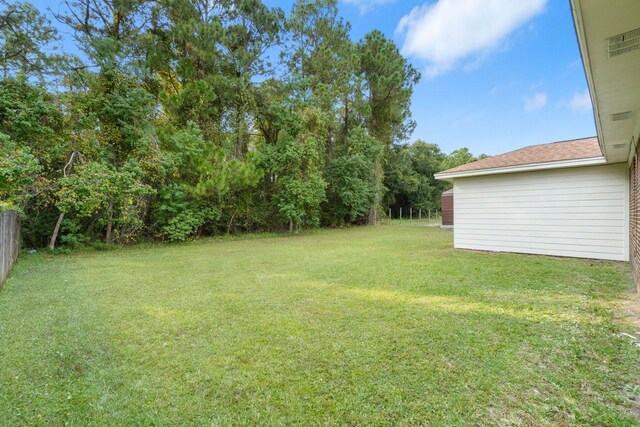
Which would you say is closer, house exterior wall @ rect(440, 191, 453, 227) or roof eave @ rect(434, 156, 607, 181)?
roof eave @ rect(434, 156, 607, 181)

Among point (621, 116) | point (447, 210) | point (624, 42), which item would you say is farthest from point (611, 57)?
point (447, 210)

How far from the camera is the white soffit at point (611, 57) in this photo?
1.72 m

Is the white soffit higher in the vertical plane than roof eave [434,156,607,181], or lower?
higher

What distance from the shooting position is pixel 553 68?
395 inches

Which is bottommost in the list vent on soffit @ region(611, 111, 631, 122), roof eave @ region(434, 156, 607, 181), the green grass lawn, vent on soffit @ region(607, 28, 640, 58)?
the green grass lawn

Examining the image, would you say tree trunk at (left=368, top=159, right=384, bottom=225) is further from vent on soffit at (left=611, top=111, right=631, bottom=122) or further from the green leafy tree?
vent on soffit at (left=611, top=111, right=631, bottom=122)

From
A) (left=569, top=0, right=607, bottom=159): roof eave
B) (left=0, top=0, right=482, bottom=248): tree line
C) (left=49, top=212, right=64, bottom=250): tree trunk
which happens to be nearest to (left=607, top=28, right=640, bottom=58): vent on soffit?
(left=569, top=0, right=607, bottom=159): roof eave

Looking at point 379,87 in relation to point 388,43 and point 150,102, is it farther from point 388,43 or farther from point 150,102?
point 150,102

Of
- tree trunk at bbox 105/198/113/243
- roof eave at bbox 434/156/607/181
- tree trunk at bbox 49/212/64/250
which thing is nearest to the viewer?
roof eave at bbox 434/156/607/181

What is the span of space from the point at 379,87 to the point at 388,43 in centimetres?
236

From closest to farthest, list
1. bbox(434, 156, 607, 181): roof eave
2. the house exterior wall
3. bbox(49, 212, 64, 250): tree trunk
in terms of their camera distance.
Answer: bbox(434, 156, 607, 181): roof eave → bbox(49, 212, 64, 250): tree trunk → the house exterior wall

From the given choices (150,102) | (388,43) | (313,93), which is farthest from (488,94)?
(150,102)

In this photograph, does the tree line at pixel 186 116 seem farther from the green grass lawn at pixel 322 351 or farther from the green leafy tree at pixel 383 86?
the green grass lawn at pixel 322 351

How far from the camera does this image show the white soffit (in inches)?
67.9
